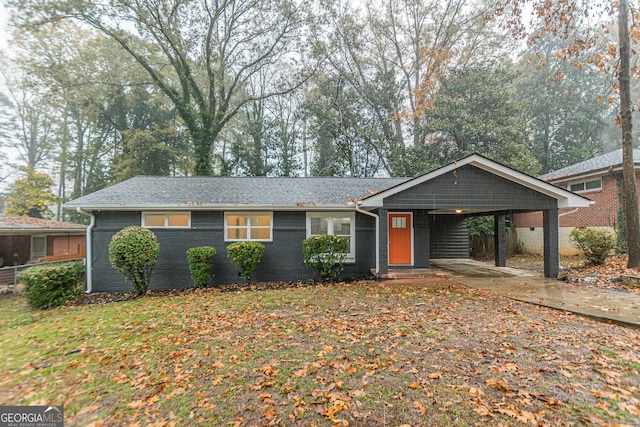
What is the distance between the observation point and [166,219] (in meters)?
9.48

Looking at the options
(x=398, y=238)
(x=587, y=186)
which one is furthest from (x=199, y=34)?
(x=587, y=186)

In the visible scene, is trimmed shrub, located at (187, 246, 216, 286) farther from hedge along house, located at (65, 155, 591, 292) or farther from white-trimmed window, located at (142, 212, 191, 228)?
white-trimmed window, located at (142, 212, 191, 228)

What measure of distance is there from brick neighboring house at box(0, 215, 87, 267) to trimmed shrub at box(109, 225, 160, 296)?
811cm

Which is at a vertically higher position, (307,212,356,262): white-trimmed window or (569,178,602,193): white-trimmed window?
(569,178,602,193): white-trimmed window

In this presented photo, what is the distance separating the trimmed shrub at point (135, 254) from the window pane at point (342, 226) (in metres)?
5.67

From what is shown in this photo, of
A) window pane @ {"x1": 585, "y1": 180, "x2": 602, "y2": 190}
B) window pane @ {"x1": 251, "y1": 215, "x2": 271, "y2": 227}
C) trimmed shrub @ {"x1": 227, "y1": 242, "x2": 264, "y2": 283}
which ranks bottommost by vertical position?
trimmed shrub @ {"x1": 227, "y1": 242, "x2": 264, "y2": 283}

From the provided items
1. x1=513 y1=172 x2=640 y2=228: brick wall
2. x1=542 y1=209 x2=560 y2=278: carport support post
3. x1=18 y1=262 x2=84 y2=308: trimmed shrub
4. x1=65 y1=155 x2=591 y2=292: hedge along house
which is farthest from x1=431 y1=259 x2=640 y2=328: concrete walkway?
x1=18 y1=262 x2=84 y2=308: trimmed shrub

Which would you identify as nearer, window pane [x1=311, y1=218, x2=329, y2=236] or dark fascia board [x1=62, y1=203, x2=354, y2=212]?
dark fascia board [x1=62, y1=203, x2=354, y2=212]

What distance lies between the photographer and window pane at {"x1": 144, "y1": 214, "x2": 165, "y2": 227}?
370 inches

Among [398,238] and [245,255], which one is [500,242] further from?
[245,255]

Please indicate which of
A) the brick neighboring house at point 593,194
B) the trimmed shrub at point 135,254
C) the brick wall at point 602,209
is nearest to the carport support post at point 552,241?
the brick neighboring house at point 593,194

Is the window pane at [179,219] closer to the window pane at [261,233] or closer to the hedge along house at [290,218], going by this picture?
the hedge along house at [290,218]

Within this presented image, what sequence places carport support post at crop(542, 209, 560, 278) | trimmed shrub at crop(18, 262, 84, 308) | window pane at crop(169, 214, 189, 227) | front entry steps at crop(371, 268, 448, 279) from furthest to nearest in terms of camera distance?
window pane at crop(169, 214, 189, 227) → front entry steps at crop(371, 268, 448, 279) → carport support post at crop(542, 209, 560, 278) → trimmed shrub at crop(18, 262, 84, 308)

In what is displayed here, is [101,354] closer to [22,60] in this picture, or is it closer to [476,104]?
[476,104]
